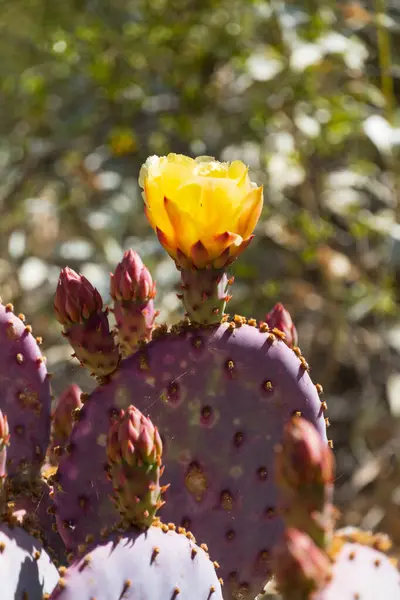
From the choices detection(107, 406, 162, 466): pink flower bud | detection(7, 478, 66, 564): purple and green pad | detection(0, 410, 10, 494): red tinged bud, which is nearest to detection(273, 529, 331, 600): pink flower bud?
detection(107, 406, 162, 466): pink flower bud

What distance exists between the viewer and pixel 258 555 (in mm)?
995

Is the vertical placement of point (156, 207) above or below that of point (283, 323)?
above

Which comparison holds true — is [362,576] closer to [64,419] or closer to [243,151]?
[64,419]

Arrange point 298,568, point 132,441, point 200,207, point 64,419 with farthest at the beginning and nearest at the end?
point 64,419 → point 200,207 → point 132,441 → point 298,568

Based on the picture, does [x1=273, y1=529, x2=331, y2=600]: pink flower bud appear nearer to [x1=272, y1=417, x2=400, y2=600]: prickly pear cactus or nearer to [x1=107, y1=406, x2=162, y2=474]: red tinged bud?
[x1=272, y1=417, x2=400, y2=600]: prickly pear cactus

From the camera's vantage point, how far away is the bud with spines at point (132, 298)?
1012 millimetres

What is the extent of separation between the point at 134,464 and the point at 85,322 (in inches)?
8.3

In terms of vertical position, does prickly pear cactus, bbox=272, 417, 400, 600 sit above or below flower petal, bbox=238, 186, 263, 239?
above

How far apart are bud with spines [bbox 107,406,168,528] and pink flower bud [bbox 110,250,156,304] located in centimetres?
25

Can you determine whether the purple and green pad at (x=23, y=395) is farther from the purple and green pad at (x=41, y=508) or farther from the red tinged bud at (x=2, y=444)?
the red tinged bud at (x=2, y=444)

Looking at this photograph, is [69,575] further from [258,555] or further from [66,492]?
[258,555]

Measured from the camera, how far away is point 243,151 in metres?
2.72

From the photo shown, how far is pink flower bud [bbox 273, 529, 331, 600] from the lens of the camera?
1.82ft

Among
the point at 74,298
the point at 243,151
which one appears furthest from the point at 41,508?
the point at 243,151
